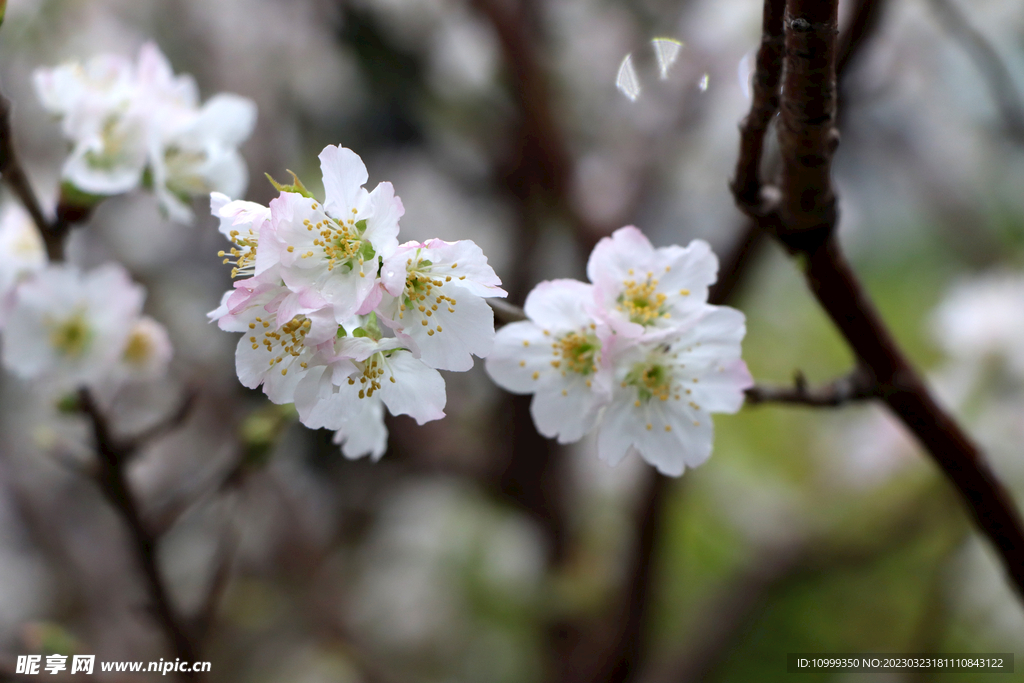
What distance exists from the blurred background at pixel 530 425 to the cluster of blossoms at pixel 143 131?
0.97 m

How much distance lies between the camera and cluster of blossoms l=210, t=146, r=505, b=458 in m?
0.48

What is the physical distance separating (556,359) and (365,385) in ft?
0.60

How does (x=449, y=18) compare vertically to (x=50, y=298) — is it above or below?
above

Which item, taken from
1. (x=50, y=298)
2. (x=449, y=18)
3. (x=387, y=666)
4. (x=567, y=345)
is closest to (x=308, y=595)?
(x=387, y=666)

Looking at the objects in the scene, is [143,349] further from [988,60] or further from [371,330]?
[988,60]

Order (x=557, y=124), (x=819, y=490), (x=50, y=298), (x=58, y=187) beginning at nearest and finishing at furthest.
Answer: (x=58, y=187) < (x=50, y=298) < (x=557, y=124) < (x=819, y=490)

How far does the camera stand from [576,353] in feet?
2.08

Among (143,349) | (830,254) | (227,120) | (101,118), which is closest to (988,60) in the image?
(830,254)

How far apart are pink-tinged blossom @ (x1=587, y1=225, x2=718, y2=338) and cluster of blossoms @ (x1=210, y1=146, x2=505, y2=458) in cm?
14

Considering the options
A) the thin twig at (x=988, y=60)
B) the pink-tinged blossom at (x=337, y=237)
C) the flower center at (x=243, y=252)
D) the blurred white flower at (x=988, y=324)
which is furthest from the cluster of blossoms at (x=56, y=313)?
the blurred white flower at (x=988, y=324)

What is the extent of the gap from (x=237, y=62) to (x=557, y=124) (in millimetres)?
1437

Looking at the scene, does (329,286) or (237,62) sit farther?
(237,62)

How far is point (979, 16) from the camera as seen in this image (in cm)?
197

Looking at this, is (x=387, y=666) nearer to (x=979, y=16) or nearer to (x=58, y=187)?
(x=58, y=187)
